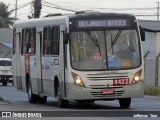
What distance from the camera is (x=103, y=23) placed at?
2184cm

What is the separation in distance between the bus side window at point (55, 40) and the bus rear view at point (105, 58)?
1125 mm

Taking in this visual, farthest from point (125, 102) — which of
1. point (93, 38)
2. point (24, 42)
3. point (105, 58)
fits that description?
point (24, 42)

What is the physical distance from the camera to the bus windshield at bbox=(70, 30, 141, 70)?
21.4 m

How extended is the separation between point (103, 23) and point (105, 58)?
3.89ft

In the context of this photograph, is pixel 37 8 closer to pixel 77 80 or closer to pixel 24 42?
pixel 24 42

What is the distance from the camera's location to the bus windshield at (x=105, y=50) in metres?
21.4

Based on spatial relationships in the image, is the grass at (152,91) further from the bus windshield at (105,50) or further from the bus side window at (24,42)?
the bus windshield at (105,50)

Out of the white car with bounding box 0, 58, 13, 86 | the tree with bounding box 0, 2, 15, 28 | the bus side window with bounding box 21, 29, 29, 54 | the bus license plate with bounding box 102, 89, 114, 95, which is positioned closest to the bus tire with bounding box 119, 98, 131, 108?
the bus license plate with bounding box 102, 89, 114, 95

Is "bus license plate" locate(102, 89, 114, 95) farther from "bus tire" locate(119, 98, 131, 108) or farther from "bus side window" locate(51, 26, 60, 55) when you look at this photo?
"bus side window" locate(51, 26, 60, 55)

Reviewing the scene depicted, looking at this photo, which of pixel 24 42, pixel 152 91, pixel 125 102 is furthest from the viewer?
pixel 152 91

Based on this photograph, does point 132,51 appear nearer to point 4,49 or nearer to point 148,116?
point 148,116

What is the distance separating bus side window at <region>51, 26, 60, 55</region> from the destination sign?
120cm

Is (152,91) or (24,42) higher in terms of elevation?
(24,42)

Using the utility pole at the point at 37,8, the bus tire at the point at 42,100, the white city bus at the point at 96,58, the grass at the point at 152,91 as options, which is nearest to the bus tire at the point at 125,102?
the white city bus at the point at 96,58
